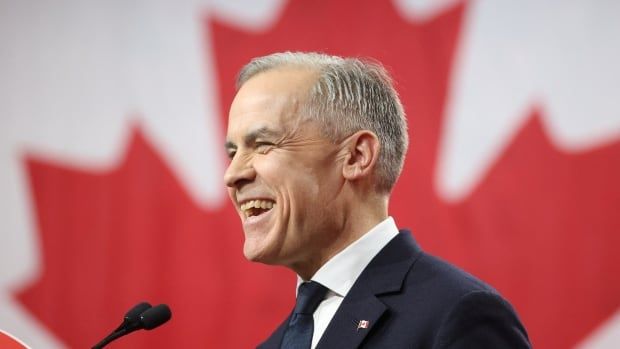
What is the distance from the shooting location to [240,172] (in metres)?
1.79

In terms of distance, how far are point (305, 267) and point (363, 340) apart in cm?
29

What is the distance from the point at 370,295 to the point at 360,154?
1.08 feet

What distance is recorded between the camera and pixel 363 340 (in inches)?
63.2

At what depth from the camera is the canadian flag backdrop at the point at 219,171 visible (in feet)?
9.96

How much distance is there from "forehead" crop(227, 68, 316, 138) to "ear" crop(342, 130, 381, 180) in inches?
5.4

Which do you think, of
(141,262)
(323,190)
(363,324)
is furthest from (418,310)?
(141,262)

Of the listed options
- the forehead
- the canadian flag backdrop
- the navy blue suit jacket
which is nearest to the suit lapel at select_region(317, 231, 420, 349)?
the navy blue suit jacket

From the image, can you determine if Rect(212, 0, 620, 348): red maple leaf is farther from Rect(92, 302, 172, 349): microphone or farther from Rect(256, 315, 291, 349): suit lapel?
Rect(92, 302, 172, 349): microphone

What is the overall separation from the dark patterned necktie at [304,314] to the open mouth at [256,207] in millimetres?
188

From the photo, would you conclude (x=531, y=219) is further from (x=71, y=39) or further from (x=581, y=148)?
(x=71, y=39)

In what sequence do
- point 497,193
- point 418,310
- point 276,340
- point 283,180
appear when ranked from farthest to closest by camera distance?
point 497,193 → point 276,340 → point 283,180 → point 418,310

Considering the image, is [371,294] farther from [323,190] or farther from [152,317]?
[152,317]

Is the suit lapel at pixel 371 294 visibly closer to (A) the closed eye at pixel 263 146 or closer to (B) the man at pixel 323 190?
(B) the man at pixel 323 190

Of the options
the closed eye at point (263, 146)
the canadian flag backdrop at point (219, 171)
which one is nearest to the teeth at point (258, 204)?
the closed eye at point (263, 146)
